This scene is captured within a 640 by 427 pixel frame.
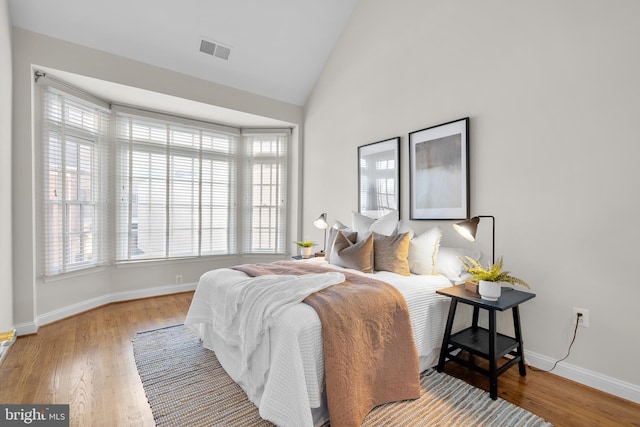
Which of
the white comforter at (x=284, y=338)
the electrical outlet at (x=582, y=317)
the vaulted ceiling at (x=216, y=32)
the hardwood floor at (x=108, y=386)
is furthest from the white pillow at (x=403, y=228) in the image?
the vaulted ceiling at (x=216, y=32)

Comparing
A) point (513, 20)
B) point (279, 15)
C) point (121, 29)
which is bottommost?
point (513, 20)

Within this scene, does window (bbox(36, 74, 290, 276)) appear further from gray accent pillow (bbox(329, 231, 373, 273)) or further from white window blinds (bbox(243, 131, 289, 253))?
gray accent pillow (bbox(329, 231, 373, 273))

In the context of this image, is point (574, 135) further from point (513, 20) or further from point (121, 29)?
point (121, 29)

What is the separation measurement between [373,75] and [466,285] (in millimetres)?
2656

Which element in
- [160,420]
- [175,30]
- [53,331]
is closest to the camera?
[160,420]

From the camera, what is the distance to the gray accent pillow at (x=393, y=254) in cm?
261

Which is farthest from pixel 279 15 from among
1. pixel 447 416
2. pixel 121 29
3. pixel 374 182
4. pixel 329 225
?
pixel 447 416

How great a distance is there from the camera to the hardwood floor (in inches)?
69.6

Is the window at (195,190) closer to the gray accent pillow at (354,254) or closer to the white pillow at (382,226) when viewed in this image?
the white pillow at (382,226)

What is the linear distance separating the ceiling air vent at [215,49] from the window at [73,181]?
1.49 meters

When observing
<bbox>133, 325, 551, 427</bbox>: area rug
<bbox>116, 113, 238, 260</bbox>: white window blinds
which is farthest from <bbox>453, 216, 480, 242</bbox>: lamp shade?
<bbox>116, 113, 238, 260</bbox>: white window blinds

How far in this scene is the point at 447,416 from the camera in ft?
5.73

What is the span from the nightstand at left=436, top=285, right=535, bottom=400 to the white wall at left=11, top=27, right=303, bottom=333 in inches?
142

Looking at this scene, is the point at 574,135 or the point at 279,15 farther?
the point at 279,15
